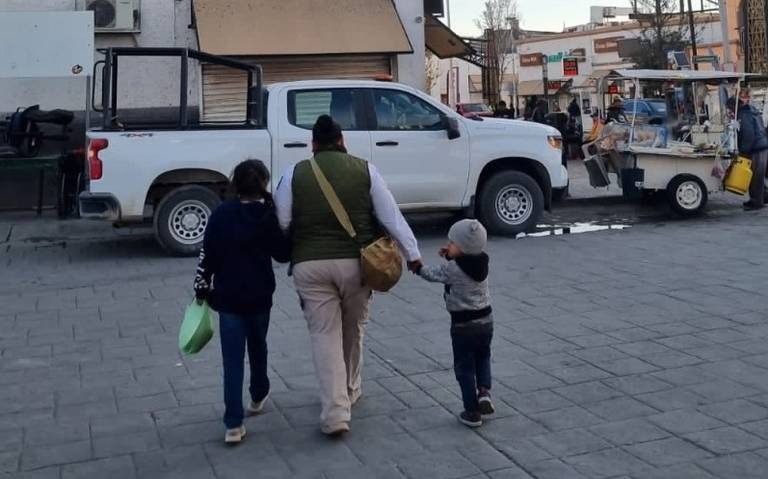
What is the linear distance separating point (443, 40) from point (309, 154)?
9091mm

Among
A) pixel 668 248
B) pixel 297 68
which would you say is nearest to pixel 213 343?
pixel 668 248

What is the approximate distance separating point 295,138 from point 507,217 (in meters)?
2.86

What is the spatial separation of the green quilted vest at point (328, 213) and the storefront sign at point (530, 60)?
48469mm

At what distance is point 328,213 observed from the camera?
5.59 m

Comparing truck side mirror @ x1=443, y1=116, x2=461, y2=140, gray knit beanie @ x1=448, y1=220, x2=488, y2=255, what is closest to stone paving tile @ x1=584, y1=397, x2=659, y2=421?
gray knit beanie @ x1=448, y1=220, x2=488, y2=255

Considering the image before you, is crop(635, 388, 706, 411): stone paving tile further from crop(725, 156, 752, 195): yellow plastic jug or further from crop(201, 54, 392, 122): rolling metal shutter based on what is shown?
crop(201, 54, 392, 122): rolling metal shutter

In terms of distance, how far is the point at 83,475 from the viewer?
5203 mm

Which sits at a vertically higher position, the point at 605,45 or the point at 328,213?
the point at 605,45

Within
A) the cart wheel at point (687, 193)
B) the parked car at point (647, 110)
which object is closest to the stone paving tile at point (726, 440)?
the cart wheel at point (687, 193)

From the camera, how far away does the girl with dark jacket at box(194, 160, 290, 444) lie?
5512mm

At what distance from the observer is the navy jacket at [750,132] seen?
1490 centimetres

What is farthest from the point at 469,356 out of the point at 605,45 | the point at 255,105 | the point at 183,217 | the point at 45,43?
the point at 605,45

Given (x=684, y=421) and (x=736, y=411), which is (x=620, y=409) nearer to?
(x=684, y=421)

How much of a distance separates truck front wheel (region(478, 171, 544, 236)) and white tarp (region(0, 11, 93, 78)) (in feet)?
19.9
